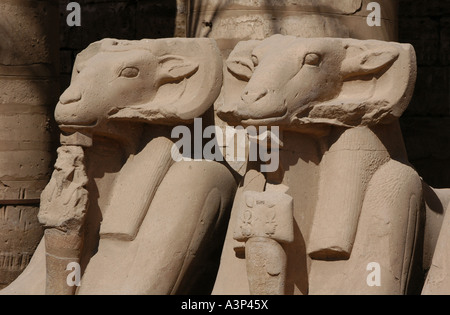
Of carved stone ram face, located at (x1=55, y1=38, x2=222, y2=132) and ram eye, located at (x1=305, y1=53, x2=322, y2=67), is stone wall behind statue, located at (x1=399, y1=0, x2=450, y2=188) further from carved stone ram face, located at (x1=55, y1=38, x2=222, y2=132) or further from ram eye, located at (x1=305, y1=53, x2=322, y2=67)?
ram eye, located at (x1=305, y1=53, x2=322, y2=67)

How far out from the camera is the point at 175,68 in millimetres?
6512

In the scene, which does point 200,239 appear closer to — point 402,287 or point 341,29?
point 402,287

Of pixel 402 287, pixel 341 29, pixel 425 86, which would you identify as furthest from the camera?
pixel 425 86

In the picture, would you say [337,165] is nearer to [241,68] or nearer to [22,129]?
[241,68]

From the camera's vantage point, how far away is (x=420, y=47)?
10.0 meters

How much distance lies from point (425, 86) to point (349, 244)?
435 cm

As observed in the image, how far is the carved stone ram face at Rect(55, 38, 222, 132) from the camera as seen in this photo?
628cm

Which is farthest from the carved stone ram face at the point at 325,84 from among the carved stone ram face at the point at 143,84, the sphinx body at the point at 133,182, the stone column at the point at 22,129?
the stone column at the point at 22,129

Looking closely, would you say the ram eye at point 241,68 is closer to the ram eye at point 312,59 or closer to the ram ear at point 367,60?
the ram eye at point 312,59

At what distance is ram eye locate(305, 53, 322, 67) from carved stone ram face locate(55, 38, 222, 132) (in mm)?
597

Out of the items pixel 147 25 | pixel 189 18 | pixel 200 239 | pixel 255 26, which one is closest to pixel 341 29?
pixel 255 26

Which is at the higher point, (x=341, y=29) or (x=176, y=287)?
(x=341, y=29)

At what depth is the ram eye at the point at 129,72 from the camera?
21.0 ft

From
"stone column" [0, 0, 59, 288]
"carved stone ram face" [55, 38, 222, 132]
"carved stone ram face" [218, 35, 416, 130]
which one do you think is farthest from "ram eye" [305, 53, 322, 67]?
"stone column" [0, 0, 59, 288]
